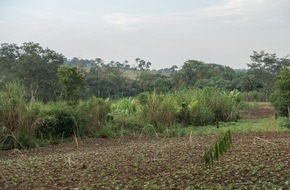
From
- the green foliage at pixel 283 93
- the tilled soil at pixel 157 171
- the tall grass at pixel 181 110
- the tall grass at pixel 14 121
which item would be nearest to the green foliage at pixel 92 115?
the tall grass at pixel 181 110

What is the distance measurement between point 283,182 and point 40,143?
24.6ft

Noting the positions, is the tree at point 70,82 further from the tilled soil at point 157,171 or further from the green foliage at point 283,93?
the green foliage at point 283,93

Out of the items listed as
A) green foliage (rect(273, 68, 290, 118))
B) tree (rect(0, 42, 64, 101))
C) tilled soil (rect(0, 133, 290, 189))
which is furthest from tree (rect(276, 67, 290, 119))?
tree (rect(0, 42, 64, 101))

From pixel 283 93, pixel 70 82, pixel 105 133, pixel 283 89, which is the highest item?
pixel 70 82

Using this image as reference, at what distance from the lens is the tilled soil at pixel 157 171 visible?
4656 mm

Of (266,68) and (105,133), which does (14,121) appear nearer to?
(105,133)

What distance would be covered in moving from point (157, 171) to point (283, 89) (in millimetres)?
9045

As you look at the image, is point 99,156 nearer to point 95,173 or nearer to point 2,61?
point 95,173

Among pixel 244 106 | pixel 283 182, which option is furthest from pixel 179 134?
pixel 244 106

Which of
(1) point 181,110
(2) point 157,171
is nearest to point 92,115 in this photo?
(1) point 181,110

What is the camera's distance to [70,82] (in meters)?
12.6

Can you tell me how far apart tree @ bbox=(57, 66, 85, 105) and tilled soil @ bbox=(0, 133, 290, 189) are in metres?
5.39

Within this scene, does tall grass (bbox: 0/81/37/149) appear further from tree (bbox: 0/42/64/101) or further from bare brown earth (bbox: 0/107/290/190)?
tree (bbox: 0/42/64/101)

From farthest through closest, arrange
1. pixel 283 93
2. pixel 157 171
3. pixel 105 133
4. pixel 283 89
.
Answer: pixel 283 89 < pixel 283 93 < pixel 105 133 < pixel 157 171
